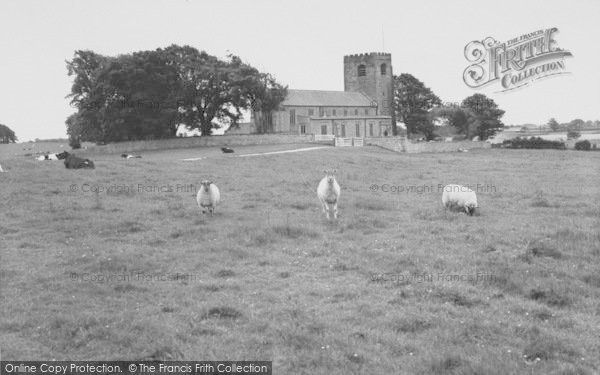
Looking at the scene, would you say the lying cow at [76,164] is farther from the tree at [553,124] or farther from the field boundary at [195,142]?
the tree at [553,124]

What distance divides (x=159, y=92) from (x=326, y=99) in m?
51.0

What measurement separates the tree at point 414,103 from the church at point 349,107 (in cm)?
221

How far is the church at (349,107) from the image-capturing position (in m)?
102

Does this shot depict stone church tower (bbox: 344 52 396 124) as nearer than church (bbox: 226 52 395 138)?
No

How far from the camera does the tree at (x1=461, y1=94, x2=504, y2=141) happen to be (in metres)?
108

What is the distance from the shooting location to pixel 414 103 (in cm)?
11544

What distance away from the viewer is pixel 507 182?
30.0 m

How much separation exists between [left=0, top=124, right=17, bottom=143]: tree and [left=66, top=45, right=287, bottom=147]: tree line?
5316cm

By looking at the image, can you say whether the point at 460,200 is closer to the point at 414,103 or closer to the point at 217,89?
the point at 217,89

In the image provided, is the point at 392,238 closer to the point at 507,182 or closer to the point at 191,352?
the point at 191,352
